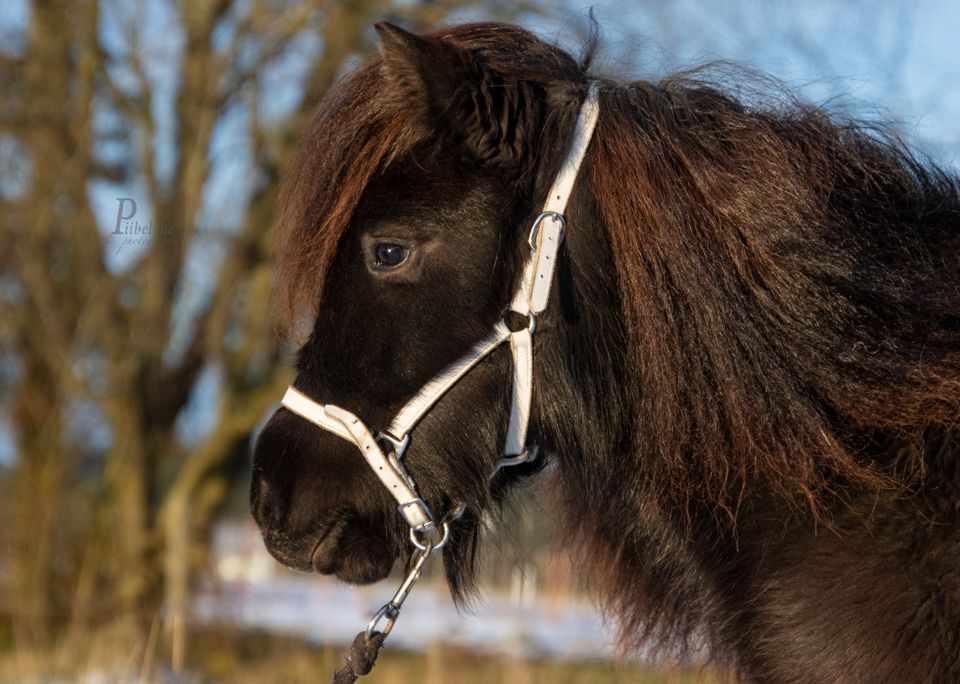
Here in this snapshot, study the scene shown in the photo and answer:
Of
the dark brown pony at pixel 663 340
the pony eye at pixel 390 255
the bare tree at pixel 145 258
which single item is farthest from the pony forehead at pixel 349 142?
the bare tree at pixel 145 258

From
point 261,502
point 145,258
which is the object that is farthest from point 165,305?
point 261,502

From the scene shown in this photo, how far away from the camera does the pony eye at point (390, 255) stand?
6.89 feet

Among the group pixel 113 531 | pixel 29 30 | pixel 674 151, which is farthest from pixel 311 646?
pixel 674 151

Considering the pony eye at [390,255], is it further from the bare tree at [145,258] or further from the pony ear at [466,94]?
the bare tree at [145,258]

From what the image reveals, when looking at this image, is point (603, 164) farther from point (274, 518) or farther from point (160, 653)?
point (160, 653)

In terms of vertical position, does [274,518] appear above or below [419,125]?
below

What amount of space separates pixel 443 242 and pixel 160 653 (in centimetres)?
511

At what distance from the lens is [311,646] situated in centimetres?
890

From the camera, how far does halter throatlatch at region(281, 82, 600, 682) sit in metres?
2.06

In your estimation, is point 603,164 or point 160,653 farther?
point 160,653

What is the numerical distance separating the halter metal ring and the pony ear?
0.80 meters

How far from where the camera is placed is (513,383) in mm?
2123

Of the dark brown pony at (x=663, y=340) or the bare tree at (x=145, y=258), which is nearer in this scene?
the dark brown pony at (x=663, y=340)

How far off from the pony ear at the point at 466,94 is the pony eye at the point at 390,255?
26 centimetres
